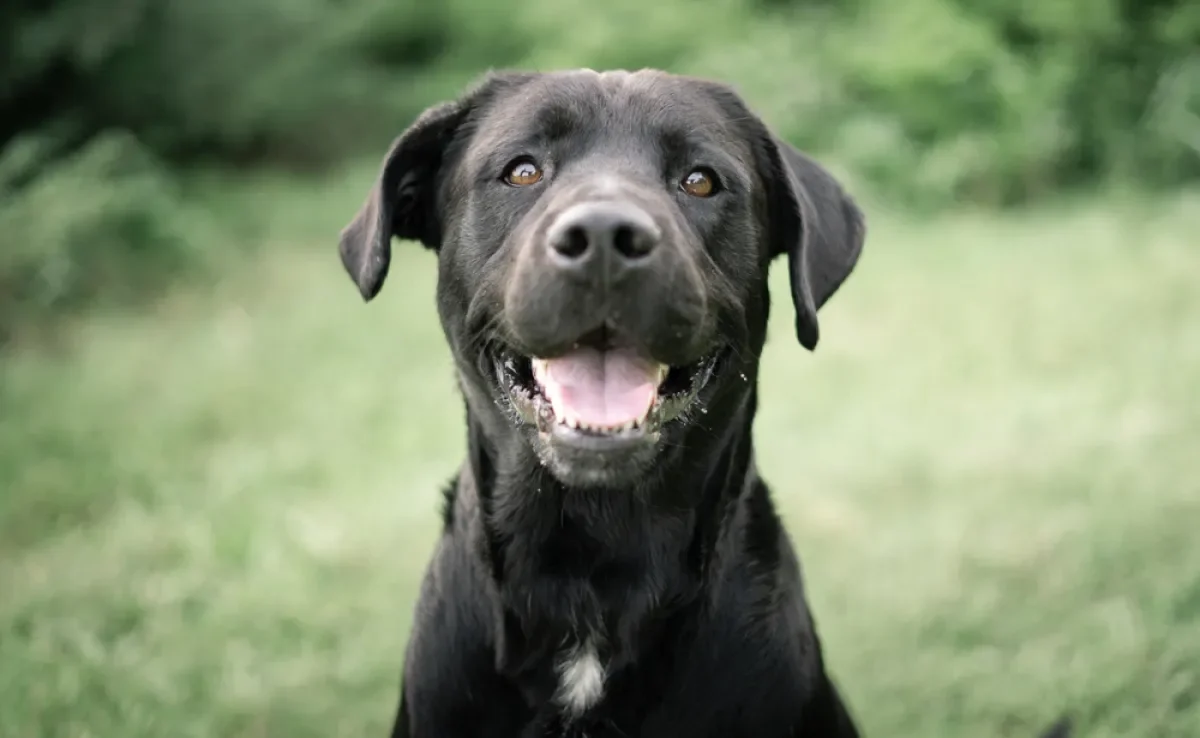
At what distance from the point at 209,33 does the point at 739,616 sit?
10.1 m

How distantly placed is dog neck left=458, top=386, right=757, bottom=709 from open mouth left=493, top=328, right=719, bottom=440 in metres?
0.13

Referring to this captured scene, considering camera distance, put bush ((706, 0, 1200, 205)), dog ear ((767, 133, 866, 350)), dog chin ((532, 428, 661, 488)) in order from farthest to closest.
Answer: bush ((706, 0, 1200, 205))
dog ear ((767, 133, 866, 350))
dog chin ((532, 428, 661, 488))

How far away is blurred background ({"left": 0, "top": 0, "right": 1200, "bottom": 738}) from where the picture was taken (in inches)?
160

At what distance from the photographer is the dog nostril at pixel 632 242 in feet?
7.36

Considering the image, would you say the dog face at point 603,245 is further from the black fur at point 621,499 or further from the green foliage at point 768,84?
the green foliage at point 768,84

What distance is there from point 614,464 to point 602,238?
471 millimetres

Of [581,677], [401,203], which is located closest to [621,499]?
[581,677]

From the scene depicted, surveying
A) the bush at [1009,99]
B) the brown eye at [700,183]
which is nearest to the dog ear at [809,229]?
the brown eye at [700,183]

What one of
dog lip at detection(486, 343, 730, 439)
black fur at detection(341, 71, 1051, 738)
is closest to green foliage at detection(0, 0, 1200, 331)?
black fur at detection(341, 71, 1051, 738)

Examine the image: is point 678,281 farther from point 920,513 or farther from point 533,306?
point 920,513

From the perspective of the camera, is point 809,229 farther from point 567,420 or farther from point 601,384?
point 567,420

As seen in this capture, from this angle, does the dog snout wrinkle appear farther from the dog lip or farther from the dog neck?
the dog neck

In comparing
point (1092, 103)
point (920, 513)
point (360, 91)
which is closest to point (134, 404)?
point (920, 513)

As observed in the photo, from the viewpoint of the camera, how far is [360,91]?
43.0ft
